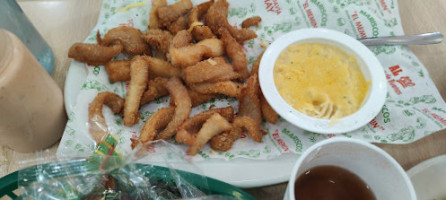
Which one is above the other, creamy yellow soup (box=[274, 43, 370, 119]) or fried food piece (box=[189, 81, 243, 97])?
fried food piece (box=[189, 81, 243, 97])

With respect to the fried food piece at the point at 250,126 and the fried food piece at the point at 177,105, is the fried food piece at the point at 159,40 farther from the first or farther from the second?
the fried food piece at the point at 250,126

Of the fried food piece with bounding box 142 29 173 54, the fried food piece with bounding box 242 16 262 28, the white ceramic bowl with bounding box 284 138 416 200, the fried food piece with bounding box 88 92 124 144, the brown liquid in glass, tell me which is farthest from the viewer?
the fried food piece with bounding box 242 16 262 28

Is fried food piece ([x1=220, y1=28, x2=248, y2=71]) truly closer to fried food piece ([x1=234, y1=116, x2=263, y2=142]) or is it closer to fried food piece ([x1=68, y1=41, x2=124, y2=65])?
fried food piece ([x1=234, y1=116, x2=263, y2=142])

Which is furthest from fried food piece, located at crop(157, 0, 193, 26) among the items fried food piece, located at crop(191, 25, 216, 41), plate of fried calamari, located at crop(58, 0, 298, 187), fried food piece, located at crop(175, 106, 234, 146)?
fried food piece, located at crop(175, 106, 234, 146)

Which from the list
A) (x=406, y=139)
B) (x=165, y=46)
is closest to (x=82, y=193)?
(x=165, y=46)

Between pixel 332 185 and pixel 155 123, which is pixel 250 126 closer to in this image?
pixel 155 123

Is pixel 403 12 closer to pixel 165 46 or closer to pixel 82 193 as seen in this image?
pixel 165 46

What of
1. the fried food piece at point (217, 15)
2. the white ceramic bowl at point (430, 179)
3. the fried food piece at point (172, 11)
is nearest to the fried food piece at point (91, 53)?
the fried food piece at point (172, 11)
